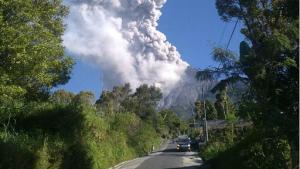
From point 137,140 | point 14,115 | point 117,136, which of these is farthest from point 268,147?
point 137,140

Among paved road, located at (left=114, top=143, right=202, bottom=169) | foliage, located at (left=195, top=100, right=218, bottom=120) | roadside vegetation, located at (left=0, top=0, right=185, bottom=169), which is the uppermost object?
foliage, located at (left=195, top=100, right=218, bottom=120)

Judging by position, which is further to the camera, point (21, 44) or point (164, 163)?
point (164, 163)

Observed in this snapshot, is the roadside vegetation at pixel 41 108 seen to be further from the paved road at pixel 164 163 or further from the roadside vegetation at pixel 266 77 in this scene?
the roadside vegetation at pixel 266 77

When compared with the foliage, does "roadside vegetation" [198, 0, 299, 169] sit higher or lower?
lower

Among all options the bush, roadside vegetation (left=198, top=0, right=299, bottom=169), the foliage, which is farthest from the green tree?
the foliage

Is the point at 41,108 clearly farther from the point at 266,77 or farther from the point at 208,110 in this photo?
the point at 208,110

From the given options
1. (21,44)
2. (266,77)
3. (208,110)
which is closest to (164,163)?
(21,44)

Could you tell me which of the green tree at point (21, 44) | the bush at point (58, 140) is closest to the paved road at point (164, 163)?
the bush at point (58, 140)

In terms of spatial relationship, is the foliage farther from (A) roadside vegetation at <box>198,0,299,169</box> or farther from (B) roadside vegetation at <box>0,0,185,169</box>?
(A) roadside vegetation at <box>198,0,299,169</box>

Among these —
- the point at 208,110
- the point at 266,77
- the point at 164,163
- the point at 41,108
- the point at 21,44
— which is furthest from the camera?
the point at 208,110

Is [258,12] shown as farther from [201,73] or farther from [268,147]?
[268,147]

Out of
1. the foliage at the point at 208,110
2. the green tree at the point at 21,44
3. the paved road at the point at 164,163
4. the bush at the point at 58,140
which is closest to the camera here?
the green tree at the point at 21,44

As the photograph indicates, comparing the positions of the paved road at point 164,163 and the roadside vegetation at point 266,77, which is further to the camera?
the paved road at point 164,163

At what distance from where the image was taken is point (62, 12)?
96.2ft
